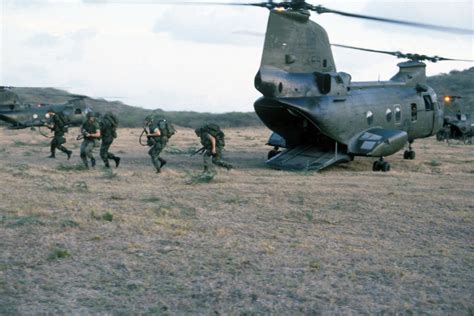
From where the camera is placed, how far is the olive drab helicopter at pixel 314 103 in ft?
54.0

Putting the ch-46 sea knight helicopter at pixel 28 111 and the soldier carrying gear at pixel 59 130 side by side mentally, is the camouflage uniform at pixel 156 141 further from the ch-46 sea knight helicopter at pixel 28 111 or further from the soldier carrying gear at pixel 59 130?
the ch-46 sea knight helicopter at pixel 28 111

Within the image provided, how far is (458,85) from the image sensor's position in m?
65.1

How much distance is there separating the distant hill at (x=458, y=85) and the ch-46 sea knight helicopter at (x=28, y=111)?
3516cm

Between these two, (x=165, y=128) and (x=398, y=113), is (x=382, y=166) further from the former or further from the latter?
(x=165, y=128)

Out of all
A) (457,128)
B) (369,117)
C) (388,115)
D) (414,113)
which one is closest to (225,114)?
(457,128)

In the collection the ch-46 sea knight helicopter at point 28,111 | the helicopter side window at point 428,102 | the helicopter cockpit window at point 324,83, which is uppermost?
the helicopter cockpit window at point 324,83

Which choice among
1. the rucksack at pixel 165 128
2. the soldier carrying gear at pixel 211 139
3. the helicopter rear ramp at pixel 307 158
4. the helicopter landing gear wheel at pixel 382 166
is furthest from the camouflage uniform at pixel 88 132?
the helicopter landing gear wheel at pixel 382 166

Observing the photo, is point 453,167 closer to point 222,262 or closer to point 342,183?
point 342,183

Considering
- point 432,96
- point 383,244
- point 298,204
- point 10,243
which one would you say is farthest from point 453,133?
point 10,243

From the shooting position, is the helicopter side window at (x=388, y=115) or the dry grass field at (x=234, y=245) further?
the helicopter side window at (x=388, y=115)

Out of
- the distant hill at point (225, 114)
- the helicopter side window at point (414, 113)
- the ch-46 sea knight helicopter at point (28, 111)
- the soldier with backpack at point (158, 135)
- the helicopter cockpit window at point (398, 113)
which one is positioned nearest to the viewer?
the soldier with backpack at point (158, 135)

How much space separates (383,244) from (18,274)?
4696 mm

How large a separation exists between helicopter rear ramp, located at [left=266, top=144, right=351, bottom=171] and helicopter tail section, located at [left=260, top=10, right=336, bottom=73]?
2.27 metres

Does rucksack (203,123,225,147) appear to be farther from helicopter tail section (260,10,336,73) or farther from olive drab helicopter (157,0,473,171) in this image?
helicopter tail section (260,10,336,73)
